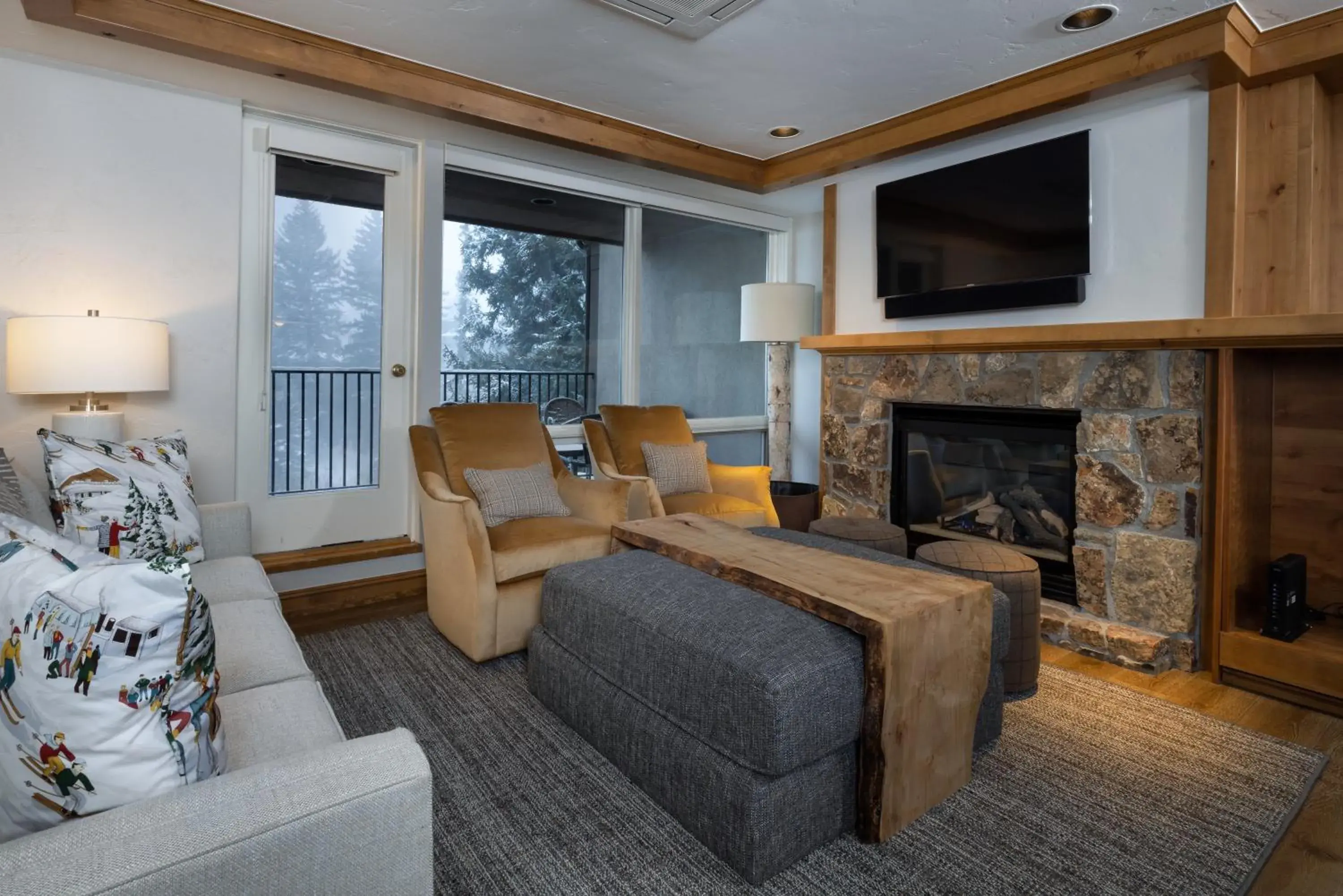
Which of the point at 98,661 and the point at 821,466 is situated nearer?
the point at 98,661

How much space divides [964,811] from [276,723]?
159 cm

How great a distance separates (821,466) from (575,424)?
1.46m

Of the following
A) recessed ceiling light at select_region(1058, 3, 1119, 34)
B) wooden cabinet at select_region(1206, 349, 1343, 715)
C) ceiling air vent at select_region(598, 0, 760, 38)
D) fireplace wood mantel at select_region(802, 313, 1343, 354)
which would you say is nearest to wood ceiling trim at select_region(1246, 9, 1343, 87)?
recessed ceiling light at select_region(1058, 3, 1119, 34)

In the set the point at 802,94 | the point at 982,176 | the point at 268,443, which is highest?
the point at 802,94

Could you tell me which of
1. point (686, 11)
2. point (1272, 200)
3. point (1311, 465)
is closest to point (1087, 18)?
point (1272, 200)

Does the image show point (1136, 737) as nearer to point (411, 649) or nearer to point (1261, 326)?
point (1261, 326)

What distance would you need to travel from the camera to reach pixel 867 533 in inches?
120

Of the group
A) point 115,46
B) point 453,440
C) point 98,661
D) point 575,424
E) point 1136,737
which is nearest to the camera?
point 98,661

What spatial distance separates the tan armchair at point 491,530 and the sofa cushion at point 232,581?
667mm

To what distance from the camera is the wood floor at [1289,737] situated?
5.39 feet

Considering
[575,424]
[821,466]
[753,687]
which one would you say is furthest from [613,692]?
[821,466]

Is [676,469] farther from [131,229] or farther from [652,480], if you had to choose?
[131,229]

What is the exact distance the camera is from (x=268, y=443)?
3250 millimetres

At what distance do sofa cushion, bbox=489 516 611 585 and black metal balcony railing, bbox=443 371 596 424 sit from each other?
943mm
